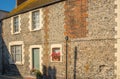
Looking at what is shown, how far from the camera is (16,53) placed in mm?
19625

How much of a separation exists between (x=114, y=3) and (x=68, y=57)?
4429 mm

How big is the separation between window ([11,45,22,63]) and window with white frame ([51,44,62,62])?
4464 mm

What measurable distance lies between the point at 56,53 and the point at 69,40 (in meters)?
→ 1.44

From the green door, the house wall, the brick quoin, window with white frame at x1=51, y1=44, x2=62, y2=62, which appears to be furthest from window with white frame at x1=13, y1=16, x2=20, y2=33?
the house wall

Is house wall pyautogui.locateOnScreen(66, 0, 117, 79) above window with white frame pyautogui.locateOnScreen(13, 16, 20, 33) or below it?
below

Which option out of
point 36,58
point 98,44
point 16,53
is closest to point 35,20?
point 36,58

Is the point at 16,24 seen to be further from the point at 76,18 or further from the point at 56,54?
the point at 76,18

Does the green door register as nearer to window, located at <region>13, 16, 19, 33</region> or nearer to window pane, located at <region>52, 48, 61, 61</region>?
window pane, located at <region>52, 48, 61, 61</region>

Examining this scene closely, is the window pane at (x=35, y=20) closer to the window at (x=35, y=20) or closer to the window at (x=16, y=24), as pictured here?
the window at (x=35, y=20)

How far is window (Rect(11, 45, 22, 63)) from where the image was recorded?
19.1 metres

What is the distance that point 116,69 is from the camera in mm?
11859

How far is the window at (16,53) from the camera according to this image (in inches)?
750

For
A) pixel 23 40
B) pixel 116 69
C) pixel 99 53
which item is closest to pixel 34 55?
pixel 23 40

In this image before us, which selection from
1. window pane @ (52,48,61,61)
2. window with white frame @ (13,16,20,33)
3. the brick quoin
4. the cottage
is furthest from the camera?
window with white frame @ (13,16,20,33)
